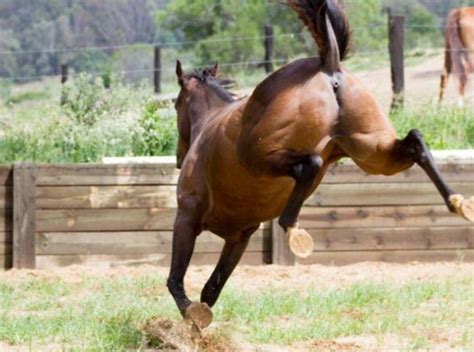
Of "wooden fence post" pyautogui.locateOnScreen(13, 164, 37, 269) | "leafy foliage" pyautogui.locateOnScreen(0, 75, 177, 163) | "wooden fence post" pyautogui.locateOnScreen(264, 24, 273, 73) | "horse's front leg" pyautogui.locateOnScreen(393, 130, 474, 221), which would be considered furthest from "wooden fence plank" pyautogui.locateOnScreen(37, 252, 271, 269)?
"wooden fence post" pyautogui.locateOnScreen(264, 24, 273, 73)

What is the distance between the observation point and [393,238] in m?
9.99

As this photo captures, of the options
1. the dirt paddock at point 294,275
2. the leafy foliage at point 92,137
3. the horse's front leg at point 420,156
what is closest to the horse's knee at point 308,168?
the horse's front leg at point 420,156

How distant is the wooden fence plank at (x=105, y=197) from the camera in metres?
9.78

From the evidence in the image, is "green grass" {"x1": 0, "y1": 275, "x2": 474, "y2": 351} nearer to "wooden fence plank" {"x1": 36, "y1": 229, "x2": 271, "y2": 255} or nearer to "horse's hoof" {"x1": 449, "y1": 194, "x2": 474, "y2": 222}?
"wooden fence plank" {"x1": 36, "y1": 229, "x2": 271, "y2": 255}

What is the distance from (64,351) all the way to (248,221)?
52.7 inches

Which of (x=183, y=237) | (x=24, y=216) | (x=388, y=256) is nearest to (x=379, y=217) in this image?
(x=388, y=256)

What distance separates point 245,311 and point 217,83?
1.58m

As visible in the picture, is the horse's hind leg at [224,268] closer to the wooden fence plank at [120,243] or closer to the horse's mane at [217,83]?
the horse's mane at [217,83]

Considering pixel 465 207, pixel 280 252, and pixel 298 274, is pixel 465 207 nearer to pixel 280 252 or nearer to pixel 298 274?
pixel 298 274

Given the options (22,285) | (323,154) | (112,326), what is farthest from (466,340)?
(22,285)

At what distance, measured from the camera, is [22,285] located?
28.8 ft

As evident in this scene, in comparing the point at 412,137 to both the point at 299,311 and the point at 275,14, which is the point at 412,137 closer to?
the point at 299,311

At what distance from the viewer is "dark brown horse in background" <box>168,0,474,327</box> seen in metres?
5.60

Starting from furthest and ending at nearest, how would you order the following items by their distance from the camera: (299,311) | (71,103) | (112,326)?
(71,103) < (299,311) < (112,326)
